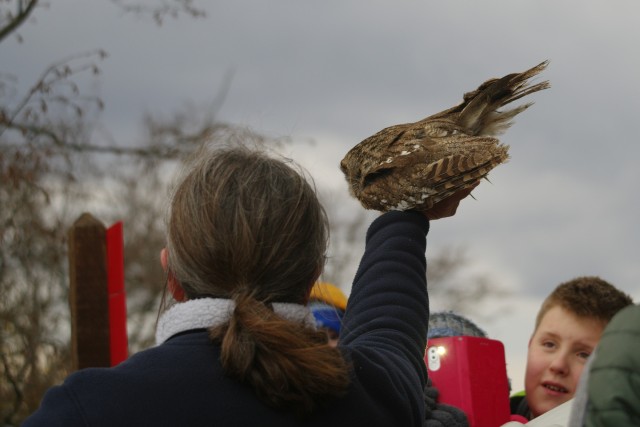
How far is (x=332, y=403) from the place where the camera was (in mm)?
1635

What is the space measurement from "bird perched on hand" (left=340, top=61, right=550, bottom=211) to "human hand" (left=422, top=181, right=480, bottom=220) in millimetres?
43

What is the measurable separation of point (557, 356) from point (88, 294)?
7.49 feet

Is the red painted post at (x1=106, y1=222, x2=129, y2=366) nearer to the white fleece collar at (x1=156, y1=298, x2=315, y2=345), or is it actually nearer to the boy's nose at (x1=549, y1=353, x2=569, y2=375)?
the boy's nose at (x1=549, y1=353, x2=569, y2=375)

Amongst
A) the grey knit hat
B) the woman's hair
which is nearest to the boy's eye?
the grey knit hat

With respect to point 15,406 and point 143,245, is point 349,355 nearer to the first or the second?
point 15,406

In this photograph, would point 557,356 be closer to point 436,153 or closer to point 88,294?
point 436,153

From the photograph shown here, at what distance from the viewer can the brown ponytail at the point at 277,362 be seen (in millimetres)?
1545

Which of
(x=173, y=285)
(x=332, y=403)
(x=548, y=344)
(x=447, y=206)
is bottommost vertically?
(x=332, y=403)

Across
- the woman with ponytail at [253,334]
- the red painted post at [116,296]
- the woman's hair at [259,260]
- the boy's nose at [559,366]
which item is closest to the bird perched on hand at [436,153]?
the woman with ponytail at [253,334]

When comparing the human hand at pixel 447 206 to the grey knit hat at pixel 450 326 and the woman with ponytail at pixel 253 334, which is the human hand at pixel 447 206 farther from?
the grey knit hat at pixel 450 326

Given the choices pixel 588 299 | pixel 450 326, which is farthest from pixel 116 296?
pixel 588 299

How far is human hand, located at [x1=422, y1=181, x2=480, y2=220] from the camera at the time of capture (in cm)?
225

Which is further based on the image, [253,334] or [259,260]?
[259,260]

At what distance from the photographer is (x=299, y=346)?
159cm
